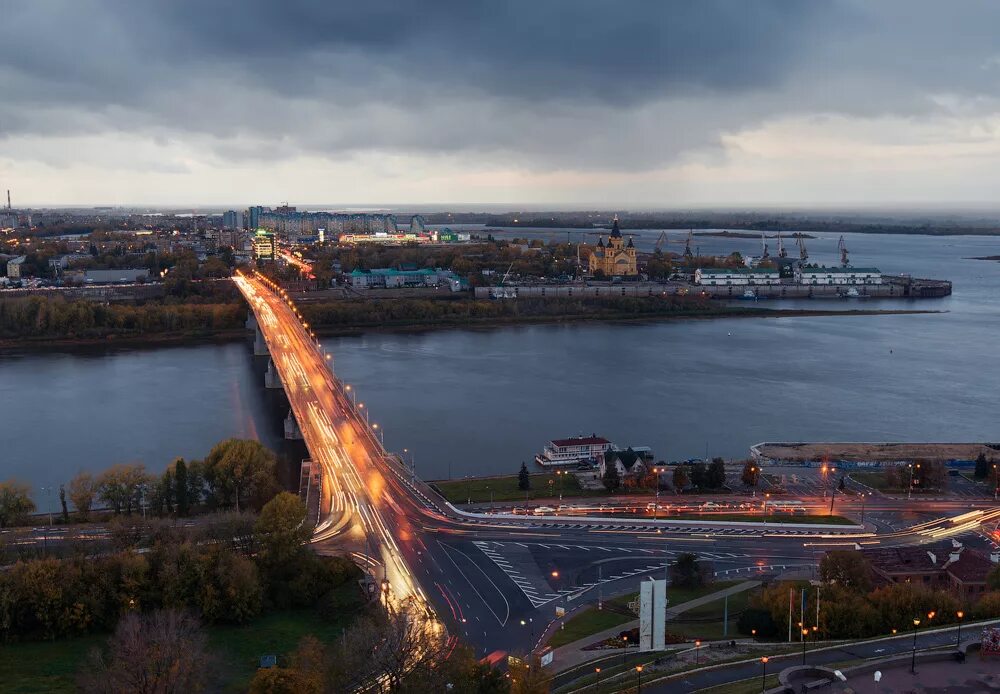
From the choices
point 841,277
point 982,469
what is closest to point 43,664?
point 982,469

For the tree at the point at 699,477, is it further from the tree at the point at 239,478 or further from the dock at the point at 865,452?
the tree at the point at 239,478

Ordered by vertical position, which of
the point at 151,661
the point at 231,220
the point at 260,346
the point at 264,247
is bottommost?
the point at 151,661

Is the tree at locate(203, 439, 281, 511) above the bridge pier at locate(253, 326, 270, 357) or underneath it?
underneath

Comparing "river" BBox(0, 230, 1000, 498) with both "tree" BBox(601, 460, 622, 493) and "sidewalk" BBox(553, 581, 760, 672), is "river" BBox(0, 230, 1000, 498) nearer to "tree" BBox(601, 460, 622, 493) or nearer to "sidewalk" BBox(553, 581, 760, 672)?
"tree" BBox(601, 460, 622, 493)

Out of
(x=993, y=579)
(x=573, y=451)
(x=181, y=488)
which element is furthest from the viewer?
(x=573, y=451)

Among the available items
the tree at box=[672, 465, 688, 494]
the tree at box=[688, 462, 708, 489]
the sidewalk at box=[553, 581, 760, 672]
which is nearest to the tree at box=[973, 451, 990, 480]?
the tree at box=[688, 462, 708, 489]

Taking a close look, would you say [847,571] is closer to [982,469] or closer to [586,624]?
[586,624]
